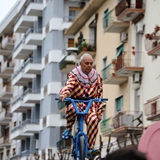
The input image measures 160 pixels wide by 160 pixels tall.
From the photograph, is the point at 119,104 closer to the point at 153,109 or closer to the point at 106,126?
the point at 106,126

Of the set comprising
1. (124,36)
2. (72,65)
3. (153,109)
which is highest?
(124,36)

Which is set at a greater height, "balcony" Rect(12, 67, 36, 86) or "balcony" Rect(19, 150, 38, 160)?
"balcony" Rect(12, 67, 36, 86)

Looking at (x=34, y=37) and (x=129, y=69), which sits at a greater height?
(x=34, y=37)

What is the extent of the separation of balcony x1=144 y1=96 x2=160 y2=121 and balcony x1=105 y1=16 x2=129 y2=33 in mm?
7099

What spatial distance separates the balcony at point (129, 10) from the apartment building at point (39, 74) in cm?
1443

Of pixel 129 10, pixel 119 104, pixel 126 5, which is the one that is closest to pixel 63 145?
pixel 119 104

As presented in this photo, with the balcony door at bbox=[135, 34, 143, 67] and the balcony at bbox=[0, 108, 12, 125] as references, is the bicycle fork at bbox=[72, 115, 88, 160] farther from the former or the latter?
the balcony at bbox=[0, 108, 12, 125]

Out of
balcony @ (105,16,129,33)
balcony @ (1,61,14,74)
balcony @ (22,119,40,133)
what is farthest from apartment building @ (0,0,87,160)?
balcony @ (105,16,129,33)

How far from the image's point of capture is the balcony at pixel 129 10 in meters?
34.5

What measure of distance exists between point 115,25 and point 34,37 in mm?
24133

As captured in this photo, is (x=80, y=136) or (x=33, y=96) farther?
(x=33, y=96)

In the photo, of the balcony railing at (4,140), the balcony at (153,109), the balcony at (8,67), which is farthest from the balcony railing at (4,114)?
the balcony at (153,109)

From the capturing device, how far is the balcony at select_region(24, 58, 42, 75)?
6031cm

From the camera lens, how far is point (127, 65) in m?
34.9
